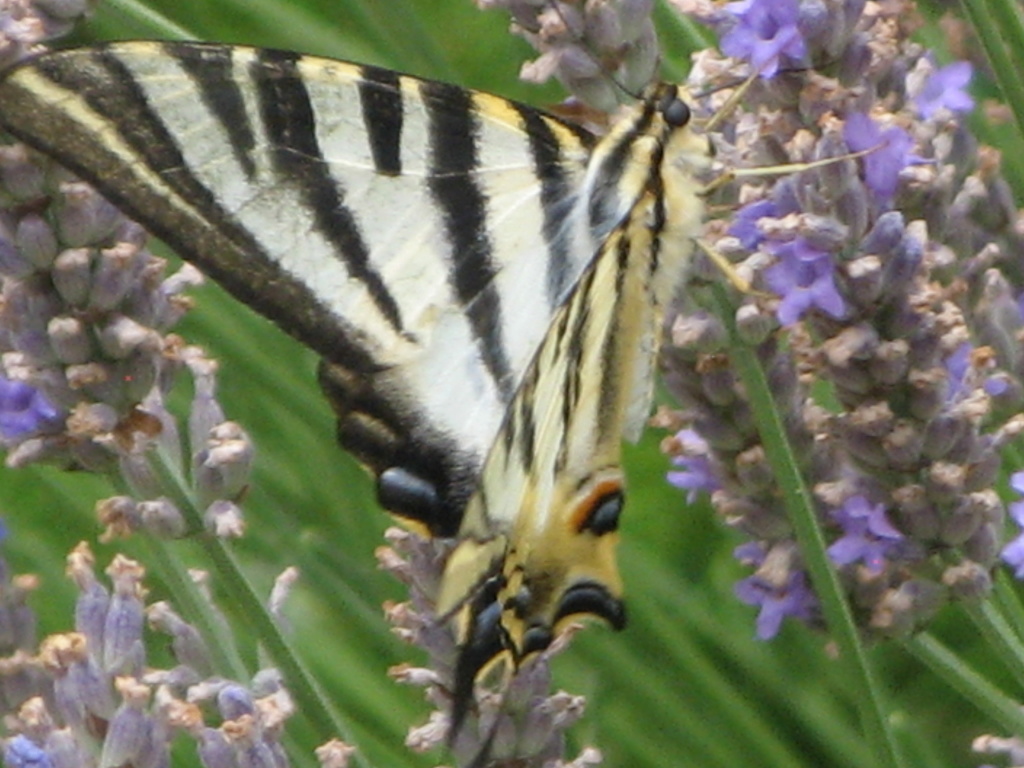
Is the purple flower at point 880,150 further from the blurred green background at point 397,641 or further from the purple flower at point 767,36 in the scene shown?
the blurred green background at point 397,641

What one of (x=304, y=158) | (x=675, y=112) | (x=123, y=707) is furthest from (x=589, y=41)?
(x=123, y=707)

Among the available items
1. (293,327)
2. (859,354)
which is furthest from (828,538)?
(293,327)

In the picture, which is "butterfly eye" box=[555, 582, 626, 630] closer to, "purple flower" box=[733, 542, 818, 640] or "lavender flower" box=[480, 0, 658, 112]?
"purple flower" box=[733, 542, 818, 640]

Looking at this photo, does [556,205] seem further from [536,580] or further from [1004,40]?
[1004,40]

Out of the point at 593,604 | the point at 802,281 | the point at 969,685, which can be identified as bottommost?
the point at 969,685

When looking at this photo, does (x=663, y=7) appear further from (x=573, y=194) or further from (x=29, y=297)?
(x=29, y=297)

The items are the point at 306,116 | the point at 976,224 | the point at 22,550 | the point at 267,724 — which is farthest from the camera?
the point at 22,550
